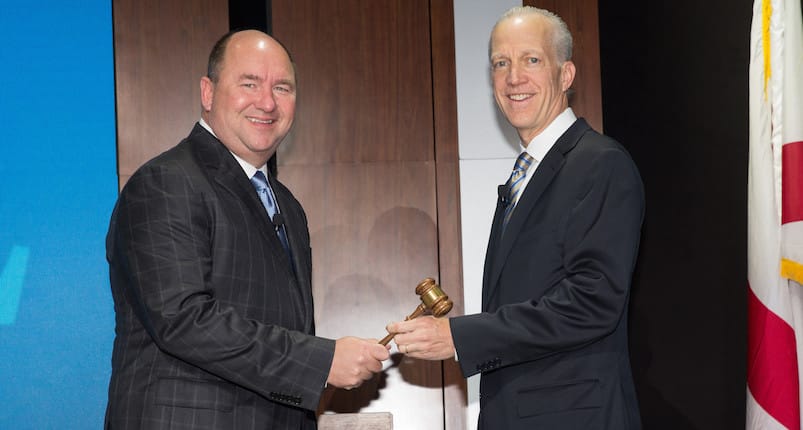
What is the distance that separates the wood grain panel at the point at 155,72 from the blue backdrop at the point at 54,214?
0.07m

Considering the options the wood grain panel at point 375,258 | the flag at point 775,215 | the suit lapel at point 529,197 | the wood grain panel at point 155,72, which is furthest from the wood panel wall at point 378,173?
the flag at point 775,215

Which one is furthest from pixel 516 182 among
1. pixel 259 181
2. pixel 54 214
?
pixel 54 214

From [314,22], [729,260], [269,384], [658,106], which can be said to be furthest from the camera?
[314,22]

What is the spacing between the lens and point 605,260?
223 cm

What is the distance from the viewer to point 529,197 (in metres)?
2.35

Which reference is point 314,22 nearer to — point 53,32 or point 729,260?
point 53,32

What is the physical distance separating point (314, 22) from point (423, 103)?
59 centimetres

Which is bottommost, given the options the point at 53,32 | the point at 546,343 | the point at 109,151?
the point at 546,343

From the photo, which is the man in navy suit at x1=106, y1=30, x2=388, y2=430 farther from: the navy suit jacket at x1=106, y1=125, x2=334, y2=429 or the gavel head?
the gavel head

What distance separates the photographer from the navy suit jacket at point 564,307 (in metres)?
2.23

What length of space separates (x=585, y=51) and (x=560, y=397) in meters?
1.99

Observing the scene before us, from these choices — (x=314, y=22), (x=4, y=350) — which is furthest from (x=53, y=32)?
(x=4, y=350)

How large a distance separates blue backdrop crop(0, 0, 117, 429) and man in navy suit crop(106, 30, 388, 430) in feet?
3.50

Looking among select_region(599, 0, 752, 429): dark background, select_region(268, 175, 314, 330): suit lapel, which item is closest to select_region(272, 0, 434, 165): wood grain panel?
select_region(268, 175, 314, 330): suit lapel
